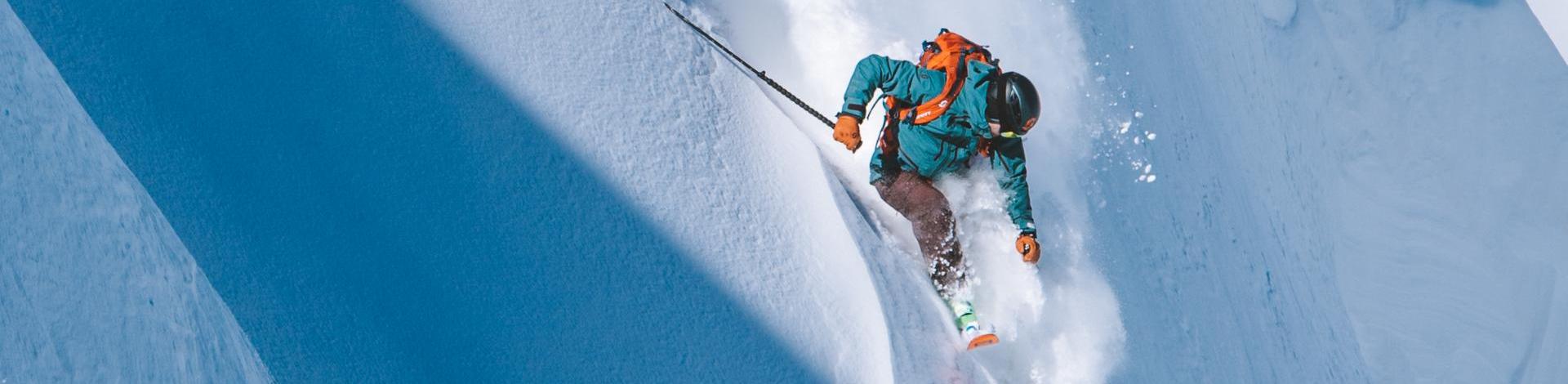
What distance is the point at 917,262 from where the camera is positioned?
3270 mm

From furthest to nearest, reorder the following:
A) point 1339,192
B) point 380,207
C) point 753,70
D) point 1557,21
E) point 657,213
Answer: point 1557,21 → point 1339,192 → point 753,70 → point 657,213 → point 380,207

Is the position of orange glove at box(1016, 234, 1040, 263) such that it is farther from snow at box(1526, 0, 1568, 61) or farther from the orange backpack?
snow at box(1526, 0, 1568, 61)

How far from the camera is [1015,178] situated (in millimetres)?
3188

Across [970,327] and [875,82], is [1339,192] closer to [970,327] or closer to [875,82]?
[970,327]

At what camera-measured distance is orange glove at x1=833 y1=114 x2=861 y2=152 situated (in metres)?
3.03

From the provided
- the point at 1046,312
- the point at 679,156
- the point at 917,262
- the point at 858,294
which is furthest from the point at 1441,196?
the point at 679,156

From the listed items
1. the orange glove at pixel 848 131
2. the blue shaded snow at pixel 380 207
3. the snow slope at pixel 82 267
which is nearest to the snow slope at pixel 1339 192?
the orange glove at pixel 848 131

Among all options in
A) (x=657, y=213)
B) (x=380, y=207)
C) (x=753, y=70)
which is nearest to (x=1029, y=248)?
(x=753, y=70)

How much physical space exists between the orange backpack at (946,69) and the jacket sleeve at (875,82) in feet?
0.18

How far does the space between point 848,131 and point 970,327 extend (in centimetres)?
72

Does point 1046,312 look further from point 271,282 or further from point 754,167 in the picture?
point 271,282

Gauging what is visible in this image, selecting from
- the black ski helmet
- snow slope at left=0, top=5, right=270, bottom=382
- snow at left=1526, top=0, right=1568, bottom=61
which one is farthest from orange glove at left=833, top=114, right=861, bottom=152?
snow at left=1526, top=0, right=1568, bottom=61

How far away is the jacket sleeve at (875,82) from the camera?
121 inches

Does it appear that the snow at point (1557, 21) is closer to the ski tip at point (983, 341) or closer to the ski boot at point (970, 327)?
the ski boot at point (970, 327)
